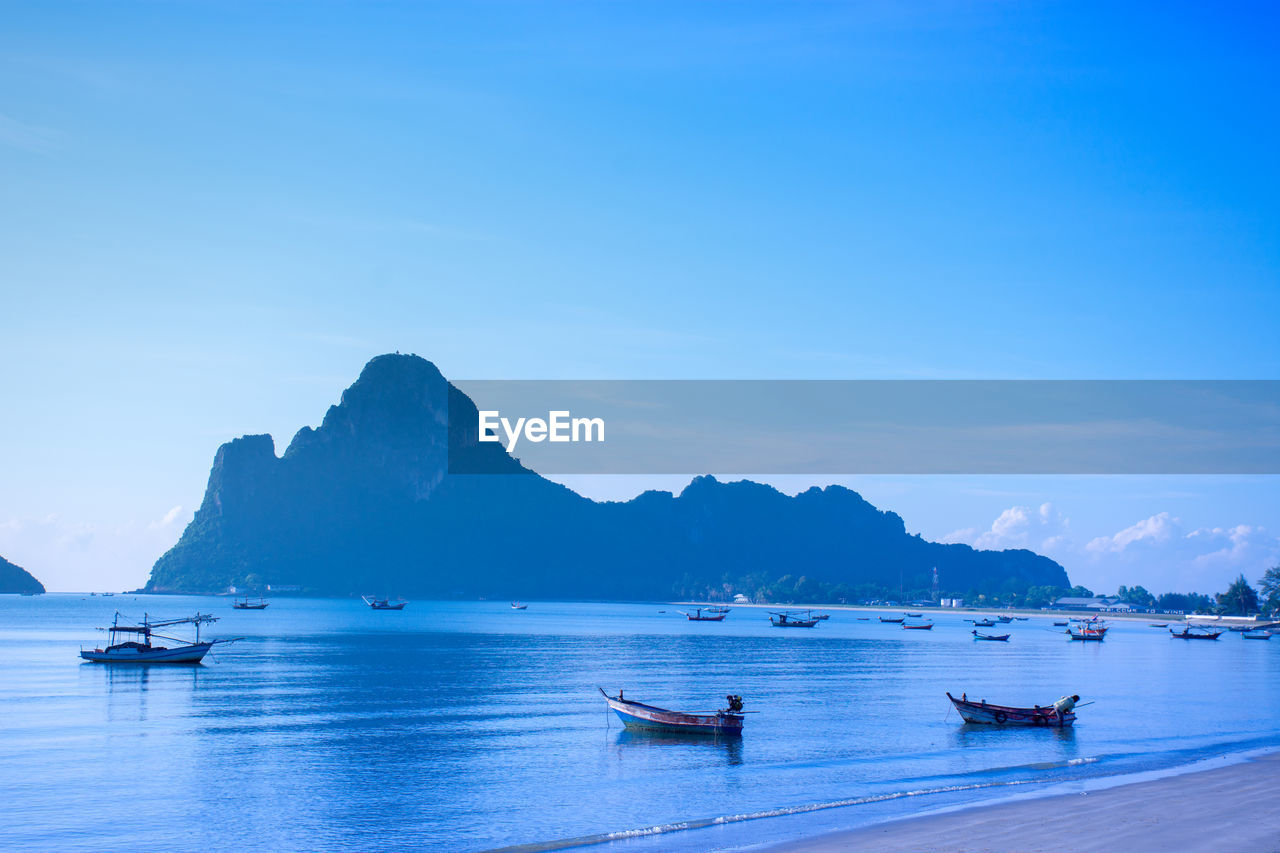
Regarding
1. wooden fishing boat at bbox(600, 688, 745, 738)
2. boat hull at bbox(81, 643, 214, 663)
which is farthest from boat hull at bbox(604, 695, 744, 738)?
boat hull at bbox(81, 643, 214, 663)

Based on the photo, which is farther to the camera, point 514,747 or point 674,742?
point 674,742

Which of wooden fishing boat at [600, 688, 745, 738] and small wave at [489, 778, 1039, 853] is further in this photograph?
wooden fishing boat at [600, 688, 745, 738]

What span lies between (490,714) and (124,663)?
43147mm

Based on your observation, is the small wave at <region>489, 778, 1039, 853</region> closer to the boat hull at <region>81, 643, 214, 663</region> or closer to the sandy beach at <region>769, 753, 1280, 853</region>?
the sandy beach at <region>769, 753, 1280, 853</region>

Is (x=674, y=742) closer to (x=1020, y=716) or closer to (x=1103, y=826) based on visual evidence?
(x=1020, y=716)

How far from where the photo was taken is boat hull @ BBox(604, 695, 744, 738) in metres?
46.1

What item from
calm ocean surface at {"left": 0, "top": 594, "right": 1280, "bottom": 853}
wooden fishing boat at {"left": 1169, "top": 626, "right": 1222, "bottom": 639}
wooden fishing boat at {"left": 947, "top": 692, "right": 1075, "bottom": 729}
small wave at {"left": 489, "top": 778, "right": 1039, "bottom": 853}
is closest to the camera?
small wave at {"left": 489, "top": 778, "right": 1039, "bottom": 853}

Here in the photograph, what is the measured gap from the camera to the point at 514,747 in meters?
44.2

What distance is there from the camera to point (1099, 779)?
1448 inches

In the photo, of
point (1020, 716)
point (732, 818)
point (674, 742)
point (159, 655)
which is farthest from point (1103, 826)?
point (159, 655)

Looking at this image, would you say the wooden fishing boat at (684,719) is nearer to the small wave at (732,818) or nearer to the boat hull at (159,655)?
the small wave at (732,818)

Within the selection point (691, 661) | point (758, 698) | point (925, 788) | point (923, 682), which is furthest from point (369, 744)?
point (691, 661)

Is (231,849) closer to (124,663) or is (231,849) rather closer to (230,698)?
(230,698)

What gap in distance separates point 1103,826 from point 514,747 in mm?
24570
